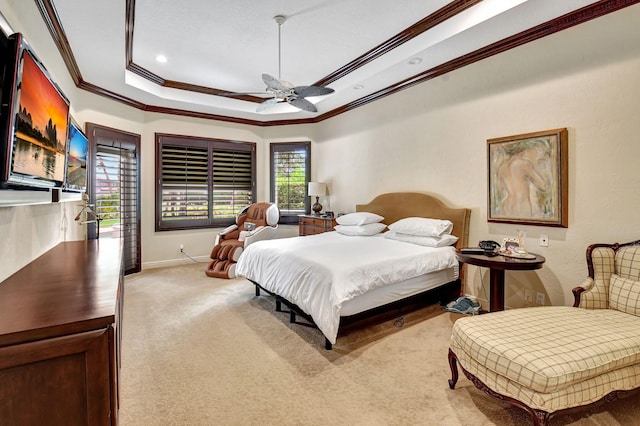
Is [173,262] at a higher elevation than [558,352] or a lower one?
lower

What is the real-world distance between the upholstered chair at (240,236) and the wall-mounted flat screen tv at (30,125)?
2.77m

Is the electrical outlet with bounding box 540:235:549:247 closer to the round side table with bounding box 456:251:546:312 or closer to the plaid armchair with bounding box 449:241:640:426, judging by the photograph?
the round side table with bounding box 456:251:546:312

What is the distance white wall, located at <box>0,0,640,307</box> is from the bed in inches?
15.5

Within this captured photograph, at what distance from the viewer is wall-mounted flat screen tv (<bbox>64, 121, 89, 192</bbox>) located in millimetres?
2619

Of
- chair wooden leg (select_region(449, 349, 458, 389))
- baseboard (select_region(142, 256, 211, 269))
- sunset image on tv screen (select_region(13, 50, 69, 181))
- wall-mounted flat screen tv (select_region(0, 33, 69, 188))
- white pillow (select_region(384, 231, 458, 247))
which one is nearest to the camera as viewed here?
wall-mounted flat screen tv (select_region(0, 33, 69, 188))

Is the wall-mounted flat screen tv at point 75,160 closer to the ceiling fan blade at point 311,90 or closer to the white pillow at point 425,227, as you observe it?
the ceiling fan blade at point 311,90

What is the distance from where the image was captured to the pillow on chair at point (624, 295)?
2.10 m

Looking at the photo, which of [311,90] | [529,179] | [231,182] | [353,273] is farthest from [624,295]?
[231,182]

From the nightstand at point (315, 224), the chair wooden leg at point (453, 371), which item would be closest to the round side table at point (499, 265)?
the chair wooden leg at point (453, 371)

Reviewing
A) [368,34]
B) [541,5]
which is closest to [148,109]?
[368,34]

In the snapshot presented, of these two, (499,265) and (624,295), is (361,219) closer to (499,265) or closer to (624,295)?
(499,265)

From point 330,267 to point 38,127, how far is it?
6.83 ft

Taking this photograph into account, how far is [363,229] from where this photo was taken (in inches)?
165

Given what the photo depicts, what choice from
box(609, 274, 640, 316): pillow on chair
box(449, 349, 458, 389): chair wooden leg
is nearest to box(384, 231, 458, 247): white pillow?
box(609, 274, 640, 316): pillow on chair
